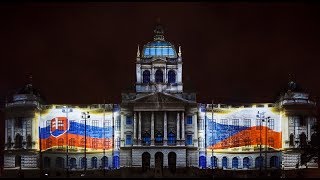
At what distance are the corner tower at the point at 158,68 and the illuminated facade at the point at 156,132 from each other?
2.06 metres

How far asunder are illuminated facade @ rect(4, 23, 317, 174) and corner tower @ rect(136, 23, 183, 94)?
2064mm

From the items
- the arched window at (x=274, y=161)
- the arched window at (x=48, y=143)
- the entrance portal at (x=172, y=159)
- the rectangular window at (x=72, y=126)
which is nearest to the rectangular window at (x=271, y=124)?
the arched window at (x=274, y=161)

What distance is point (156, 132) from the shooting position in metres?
115

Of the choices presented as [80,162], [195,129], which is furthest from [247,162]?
[80,162]

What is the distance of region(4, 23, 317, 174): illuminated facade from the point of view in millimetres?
114625

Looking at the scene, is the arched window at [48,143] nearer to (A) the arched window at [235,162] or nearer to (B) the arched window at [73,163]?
(B) the arched window at [73,163]

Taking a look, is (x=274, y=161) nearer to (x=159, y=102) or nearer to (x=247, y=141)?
(x=247, y=141)

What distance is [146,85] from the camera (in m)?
119

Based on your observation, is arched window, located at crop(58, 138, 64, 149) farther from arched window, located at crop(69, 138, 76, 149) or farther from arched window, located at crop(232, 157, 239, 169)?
arched window, located at crop(232, 157, 239, 169)

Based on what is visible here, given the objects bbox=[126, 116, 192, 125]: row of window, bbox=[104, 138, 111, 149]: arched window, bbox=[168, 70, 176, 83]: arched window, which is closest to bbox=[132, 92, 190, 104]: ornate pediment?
bbox=[126, 116, 192, 125]: row of window

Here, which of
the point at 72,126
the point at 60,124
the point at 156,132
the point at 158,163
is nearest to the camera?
the point at 158,163

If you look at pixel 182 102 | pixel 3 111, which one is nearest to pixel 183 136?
pixel 182 102

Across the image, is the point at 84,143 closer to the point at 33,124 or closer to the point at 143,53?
the point at 33,124

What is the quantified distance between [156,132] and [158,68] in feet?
28.7
